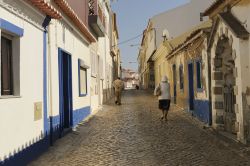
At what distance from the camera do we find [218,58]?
431 inches

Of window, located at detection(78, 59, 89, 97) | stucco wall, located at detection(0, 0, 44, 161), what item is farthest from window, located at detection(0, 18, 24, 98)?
window, located at detection(78, 59, 89, 97)

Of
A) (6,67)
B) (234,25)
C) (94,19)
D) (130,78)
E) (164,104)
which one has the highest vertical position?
(94,19)

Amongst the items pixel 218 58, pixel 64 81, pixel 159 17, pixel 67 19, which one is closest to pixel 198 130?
pixel 218 58

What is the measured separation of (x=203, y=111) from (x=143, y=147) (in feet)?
15.6

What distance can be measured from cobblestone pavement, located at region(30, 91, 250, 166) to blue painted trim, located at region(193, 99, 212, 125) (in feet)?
1.26

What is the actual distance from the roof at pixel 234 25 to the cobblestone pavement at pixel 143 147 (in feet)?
7.86

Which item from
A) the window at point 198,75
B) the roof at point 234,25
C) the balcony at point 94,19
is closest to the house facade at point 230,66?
the roof at point 234,25

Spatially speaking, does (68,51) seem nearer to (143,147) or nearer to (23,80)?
(143,147)

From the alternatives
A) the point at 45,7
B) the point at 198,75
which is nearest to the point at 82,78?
the point at 198,75

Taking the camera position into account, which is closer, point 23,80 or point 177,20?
point 23,80

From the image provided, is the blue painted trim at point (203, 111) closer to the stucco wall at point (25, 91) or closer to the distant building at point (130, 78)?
the stucco wall at point (25, 91)

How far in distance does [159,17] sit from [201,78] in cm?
2496

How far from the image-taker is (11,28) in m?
6.33

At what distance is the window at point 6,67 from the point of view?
6.45m
